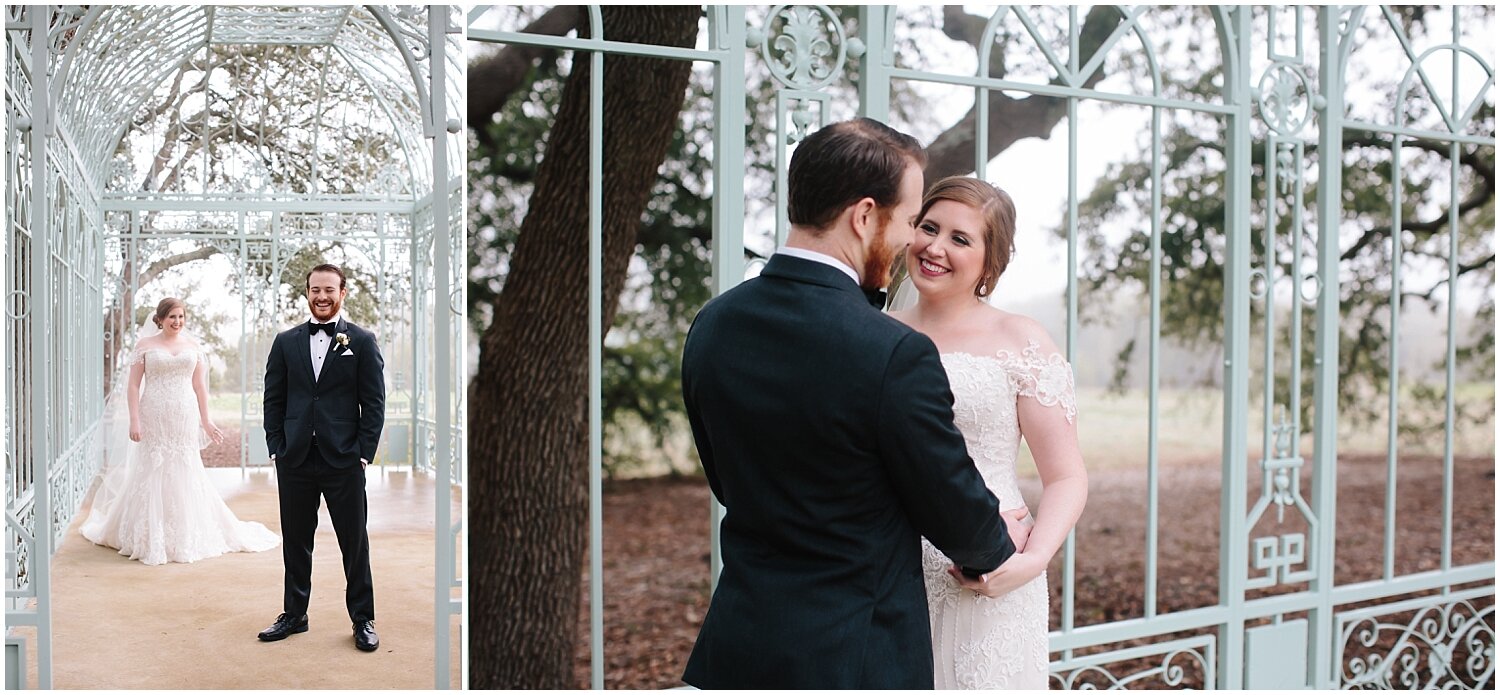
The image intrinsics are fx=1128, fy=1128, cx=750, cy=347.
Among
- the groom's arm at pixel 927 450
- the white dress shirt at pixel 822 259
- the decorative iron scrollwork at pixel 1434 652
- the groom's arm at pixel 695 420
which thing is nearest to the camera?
the groom's arm at pixel 927 450

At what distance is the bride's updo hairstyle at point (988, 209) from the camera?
80.5 inches

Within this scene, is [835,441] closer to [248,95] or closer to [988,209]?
[988,209]

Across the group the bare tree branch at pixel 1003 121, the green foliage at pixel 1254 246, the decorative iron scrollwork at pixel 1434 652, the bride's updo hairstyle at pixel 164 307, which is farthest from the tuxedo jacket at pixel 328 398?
the green foliage at pixel 1254 246

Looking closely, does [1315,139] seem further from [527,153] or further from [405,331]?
[527,153]

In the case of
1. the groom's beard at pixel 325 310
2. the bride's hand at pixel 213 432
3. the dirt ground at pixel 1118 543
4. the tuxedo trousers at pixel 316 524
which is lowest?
the dirt ground at pixel 1118 543

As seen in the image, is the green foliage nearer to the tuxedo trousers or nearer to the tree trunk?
the tree trunk

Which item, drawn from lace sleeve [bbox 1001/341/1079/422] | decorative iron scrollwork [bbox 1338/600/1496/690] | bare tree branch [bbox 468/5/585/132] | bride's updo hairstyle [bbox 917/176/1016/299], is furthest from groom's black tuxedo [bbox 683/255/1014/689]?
bare tree branch [bbox 468/5/585/132]

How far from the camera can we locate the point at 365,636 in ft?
9.48

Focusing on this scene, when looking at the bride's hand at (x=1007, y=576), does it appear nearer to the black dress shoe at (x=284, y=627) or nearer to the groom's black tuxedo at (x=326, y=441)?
the groom's black tuxedo at (x=326, y=441)

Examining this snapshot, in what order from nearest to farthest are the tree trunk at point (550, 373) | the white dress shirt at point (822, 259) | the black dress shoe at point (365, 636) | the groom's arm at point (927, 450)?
1. the groom's arm at point (927, 450)
2. the white dress shirt at point (822, 259)
3. the black dress shoe at point (365, 636)
4. the tree trunk at point (550, 373)

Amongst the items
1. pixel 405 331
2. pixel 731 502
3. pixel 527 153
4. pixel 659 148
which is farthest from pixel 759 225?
pixel 731 502

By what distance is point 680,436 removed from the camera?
8.07 metres

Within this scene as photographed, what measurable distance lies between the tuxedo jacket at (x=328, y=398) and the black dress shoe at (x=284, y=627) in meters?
0.39

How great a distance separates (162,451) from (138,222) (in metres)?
0.53
